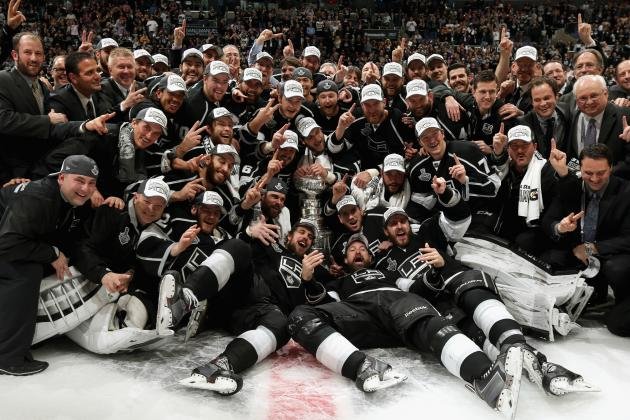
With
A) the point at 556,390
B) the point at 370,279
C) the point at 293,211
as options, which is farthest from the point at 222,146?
the point at 556,390

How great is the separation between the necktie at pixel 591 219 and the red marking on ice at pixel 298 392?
7.35 ft

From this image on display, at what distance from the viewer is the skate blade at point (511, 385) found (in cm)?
308

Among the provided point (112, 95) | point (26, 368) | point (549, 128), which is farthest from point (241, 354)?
point (549, 128)

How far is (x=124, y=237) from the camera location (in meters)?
3.98

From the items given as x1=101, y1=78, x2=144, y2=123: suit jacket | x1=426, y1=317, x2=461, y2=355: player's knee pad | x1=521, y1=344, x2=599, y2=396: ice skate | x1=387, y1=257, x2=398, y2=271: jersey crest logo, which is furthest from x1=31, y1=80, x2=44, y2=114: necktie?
x1=521, y1=344, x2=599, y2=396: ice skate

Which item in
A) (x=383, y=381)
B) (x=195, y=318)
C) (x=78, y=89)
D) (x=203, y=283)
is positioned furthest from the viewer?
(x=78, y=89)


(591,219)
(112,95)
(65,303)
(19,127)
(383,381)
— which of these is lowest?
(383,381)

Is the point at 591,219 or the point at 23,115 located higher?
the point at 23,115

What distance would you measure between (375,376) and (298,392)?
47 centimetres

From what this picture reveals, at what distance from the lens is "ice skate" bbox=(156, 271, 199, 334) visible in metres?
3.62

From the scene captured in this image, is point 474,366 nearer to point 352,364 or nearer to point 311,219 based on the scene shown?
point 352,364

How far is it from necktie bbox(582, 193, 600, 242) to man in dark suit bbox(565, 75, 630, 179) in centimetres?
66

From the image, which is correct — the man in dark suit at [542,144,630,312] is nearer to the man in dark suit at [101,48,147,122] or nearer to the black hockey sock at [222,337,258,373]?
the black hockey sock at [222,337,258,373]

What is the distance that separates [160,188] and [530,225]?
112 inches
